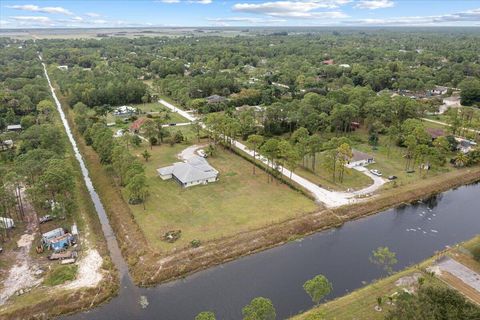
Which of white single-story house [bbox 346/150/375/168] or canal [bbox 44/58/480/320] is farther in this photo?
white single-story house [bbox 346/150/375/168]

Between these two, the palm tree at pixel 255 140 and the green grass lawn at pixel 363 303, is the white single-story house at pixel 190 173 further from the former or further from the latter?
the green grass lawn at pixel 363 303

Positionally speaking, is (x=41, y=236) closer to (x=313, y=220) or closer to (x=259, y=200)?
(x=259, y=200)

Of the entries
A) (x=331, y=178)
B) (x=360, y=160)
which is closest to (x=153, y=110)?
(x=331, y=178)

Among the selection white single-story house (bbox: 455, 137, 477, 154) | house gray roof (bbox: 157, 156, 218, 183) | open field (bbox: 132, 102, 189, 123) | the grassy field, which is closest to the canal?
house gray roof (bbox: 157, 156, 218, 183)

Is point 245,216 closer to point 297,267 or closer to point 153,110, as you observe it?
point 297,267

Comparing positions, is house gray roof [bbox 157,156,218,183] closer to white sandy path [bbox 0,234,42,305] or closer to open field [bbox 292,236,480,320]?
white sandy path [bbox 0,234,42,305]

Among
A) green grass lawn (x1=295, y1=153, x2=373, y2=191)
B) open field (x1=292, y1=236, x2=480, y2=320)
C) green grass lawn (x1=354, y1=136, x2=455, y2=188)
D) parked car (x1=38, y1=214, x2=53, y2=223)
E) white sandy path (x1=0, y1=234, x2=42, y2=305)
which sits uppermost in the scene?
parked car (x1=38, y1=214, x2=53, y2=223)
